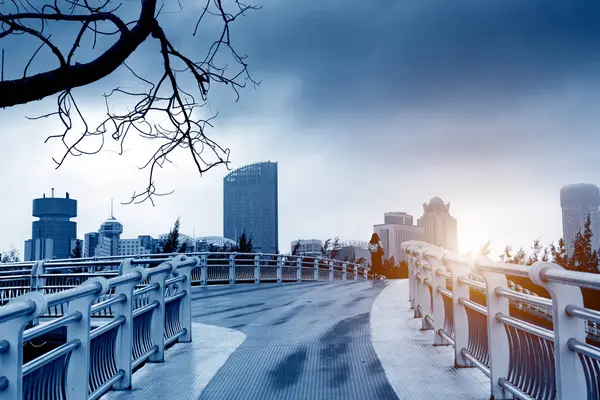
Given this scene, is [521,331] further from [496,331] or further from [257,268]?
[257,268]

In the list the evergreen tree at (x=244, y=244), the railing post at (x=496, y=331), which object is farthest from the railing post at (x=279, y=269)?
the railing post at (x=496, y=331)

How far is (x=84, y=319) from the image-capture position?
14.0ft

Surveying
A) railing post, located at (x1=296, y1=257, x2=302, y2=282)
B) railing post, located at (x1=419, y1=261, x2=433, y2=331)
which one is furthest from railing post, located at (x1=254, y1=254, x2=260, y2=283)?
railing post, located at (x1=419, y1=261, x2=433, y2=331)

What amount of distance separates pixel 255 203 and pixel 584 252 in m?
45.5

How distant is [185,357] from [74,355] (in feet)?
9.13

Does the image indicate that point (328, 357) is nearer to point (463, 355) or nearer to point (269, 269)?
point (463, 355)

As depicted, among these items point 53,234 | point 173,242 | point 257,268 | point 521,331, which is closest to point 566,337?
point 521,331

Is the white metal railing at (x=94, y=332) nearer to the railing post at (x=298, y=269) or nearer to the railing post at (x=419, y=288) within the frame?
the railing post at (x=419, y=288)

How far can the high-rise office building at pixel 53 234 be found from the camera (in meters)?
30.0

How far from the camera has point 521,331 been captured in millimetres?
4406

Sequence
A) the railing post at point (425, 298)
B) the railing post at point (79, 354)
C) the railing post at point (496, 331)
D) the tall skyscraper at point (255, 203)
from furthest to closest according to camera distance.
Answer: the tall skyscraper at point (255, 203) < the railing post at point (425, 298) < the railing post at point (496, 331) < the railing post at point (79, 354)

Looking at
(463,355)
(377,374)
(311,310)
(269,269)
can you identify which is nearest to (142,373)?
(377,374)

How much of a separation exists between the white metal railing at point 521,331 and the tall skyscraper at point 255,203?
46.5 m

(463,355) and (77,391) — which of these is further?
(463,355)
